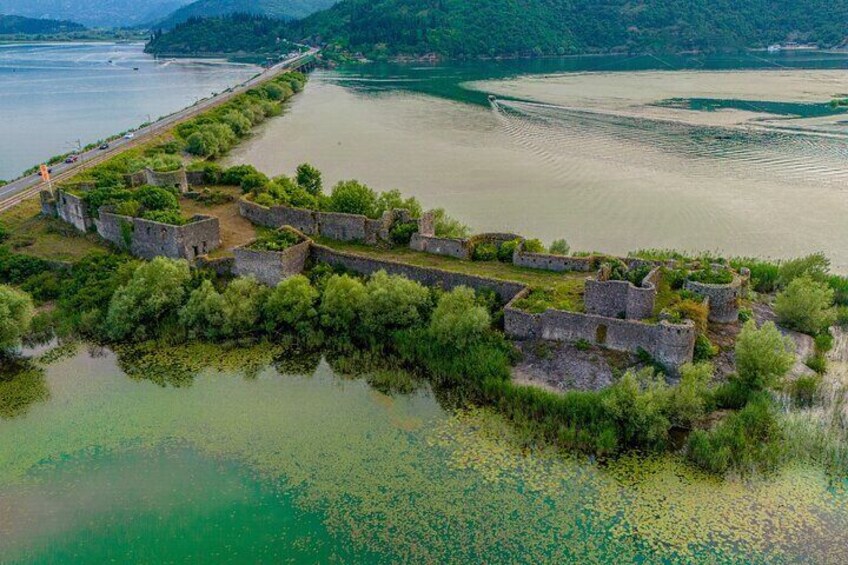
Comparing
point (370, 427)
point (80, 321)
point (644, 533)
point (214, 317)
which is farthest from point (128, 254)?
point (644, 533)

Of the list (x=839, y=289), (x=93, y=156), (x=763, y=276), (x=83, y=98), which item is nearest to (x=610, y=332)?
(x=763, y=276)

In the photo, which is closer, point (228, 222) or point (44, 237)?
point (228, 222)

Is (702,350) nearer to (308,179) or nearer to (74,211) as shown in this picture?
(308,179)

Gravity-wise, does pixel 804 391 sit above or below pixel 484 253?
below

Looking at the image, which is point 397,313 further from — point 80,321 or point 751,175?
point 751,175

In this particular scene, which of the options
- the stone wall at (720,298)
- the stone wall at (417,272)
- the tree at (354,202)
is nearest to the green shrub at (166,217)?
the stone wall at (417,272)

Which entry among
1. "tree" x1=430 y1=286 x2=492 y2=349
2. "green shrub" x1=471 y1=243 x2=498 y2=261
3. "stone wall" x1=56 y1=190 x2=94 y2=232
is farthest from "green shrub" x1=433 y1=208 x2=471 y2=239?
"stone wall" x1=56 y1=190 x2=94 y2=232
